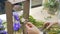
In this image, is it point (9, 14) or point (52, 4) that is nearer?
point (9, 14)

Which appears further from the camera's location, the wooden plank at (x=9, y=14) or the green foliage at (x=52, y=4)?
the green foliage at (x=52, y=4)

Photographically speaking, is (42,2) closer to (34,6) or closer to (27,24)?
(34,6)

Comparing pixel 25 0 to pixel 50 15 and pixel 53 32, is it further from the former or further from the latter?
pixel 50 15

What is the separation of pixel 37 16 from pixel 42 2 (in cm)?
17

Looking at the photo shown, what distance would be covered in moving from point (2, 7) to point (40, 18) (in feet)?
0.94

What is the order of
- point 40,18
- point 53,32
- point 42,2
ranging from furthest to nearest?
Result: point 42,2 < point 40,18 < point 53,32

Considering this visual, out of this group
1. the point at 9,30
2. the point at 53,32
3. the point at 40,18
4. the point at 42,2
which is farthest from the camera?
the point at 42,2

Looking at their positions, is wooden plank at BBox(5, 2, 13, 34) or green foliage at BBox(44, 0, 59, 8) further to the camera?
green foliage at BBox(44, 0, 59, 8)

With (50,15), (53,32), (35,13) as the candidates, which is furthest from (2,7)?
(53,32)

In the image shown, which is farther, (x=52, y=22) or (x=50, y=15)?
(x=50, y=15)

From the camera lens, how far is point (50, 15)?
120 centimetres

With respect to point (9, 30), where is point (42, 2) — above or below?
above

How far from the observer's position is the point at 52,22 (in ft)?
3.28

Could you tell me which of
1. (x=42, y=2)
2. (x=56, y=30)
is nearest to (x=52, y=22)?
(x=56, y=30)
